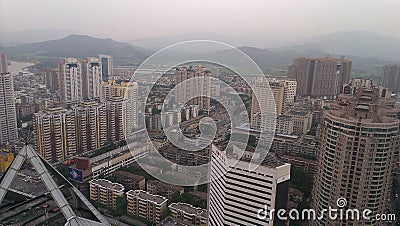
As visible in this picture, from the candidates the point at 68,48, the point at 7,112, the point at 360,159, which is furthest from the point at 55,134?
the point at 360,159

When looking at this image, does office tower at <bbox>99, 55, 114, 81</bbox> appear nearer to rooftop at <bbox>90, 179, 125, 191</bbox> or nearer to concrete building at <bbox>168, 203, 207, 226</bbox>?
rooftop at <bbox>90, 179, 125, 191</bbox>

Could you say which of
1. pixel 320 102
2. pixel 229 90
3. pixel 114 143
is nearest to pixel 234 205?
pixel 229 90

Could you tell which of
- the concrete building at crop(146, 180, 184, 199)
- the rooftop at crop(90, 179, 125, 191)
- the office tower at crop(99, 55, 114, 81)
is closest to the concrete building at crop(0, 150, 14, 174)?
the rooftop at crop(90, 179, 125, 191)

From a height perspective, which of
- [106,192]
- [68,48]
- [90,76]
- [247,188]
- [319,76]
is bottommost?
[106,192]

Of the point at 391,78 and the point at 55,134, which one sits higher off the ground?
the point at 391,78

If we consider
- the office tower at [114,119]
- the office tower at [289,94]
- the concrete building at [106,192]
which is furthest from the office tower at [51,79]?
the office tower at [289,94]

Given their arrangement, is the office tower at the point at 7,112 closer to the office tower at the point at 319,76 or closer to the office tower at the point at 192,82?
the office tower at the point at 192,82

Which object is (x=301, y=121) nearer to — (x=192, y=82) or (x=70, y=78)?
(x=192, y=82)
